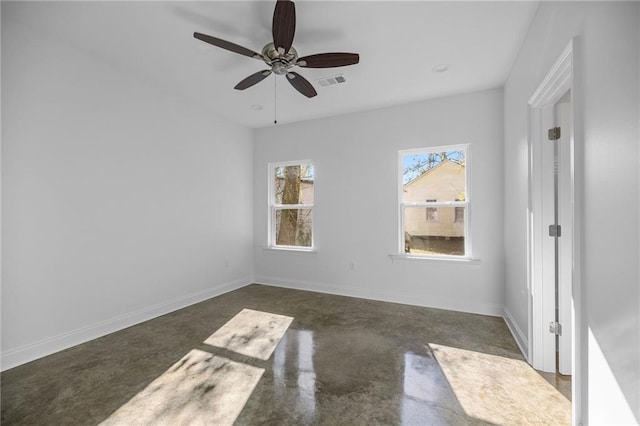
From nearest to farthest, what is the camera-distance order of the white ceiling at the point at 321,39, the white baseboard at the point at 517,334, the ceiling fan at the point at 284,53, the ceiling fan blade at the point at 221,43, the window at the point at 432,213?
the ceiling fan at the point at 284,53 < the ceiling fan blade at the point at 221,43 < the white ceiling at the point at 321,39 < the white baseboard at the point at 517,334 < the window at the point at 432,213

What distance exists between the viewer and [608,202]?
1.16 meters

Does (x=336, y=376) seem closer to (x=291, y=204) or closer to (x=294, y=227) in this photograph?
(x=294, y=227)

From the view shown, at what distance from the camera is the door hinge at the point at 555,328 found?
82.8 inches

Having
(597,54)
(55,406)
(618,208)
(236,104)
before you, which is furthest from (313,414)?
(236,104)

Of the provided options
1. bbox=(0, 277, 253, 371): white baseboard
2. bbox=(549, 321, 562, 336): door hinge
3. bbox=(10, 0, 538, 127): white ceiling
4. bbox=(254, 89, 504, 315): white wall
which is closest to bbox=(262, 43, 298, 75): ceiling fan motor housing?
bbox=(10, 0, 538, 127): white ceiling

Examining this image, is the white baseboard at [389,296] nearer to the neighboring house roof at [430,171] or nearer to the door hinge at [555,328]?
the door hinge at [555,328]

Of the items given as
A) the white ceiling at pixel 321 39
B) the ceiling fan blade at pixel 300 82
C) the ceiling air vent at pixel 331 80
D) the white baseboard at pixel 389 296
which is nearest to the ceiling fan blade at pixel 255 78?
the ceiling fan blade at pixel 300 82

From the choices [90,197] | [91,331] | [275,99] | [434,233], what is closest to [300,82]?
[275,99]

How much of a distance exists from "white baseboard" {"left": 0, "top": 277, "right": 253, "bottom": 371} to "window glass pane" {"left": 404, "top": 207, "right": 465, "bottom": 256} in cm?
310

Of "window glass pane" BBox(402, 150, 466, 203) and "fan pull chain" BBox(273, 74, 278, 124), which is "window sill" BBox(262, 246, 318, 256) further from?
"fan pull chain" BBox(273, 74, 278, 124)

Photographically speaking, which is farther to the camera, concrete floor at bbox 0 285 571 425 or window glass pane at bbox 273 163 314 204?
window glass pane at bbox 273 163 314 204

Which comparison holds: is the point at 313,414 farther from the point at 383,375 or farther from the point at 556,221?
the point at 556,221

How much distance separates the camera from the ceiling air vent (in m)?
3.03

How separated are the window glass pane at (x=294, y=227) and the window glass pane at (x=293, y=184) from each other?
19cm
